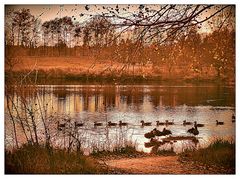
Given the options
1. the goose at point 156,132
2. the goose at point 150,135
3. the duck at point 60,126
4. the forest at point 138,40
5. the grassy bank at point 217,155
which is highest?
the forest at point 138,40

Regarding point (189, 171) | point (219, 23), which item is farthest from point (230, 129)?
point (219, 23)

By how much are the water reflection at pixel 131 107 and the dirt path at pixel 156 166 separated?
0.16 meters

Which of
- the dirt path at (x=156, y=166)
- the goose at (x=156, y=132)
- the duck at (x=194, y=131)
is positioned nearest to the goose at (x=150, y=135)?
the goose at (x=156, y=132)

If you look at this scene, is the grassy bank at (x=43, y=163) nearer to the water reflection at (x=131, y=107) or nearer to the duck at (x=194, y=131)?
the water reflection at (x=131, y=107)

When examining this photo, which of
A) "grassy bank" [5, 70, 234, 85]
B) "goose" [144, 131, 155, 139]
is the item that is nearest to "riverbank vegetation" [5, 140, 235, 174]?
"goose" [144, 131, 155, 139]

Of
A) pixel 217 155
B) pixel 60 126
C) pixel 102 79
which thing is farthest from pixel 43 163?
pixel 217 155

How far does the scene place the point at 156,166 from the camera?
5840 mm

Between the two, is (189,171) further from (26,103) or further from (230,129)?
(26,103)

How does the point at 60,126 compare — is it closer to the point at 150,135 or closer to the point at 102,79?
the point at 102,79

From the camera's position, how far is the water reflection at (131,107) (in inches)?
233

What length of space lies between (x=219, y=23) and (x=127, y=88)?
3.77 feet

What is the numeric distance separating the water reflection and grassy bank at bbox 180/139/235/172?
88 mm

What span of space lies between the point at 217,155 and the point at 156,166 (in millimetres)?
619

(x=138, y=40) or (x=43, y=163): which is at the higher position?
(x=138, y=40)
